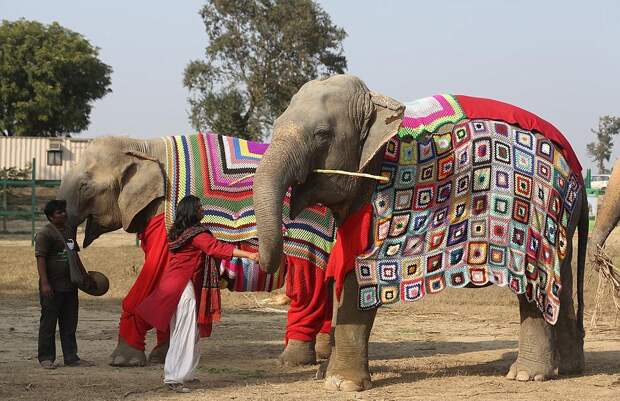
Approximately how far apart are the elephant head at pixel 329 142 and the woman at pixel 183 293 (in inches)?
25.8

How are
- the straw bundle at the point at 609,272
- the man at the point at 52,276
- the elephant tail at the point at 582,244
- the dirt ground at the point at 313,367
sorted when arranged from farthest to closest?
the elephant tail at the point at 582,244
the man at the point at 52,276
the straw bundle at the point at 609,272
the dirt ground at the point at 313,367

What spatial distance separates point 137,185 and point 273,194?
2.86 meters

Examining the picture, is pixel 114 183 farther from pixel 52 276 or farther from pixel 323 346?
pixel 323 346

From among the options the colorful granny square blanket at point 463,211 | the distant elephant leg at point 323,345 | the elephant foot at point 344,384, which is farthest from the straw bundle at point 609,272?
the distant elephant leg at point 323,345

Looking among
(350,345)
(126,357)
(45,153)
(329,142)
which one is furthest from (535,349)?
(45,153)

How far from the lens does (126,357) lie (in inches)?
368

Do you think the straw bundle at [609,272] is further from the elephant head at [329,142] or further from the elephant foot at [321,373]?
the elephant foot at [321,373]

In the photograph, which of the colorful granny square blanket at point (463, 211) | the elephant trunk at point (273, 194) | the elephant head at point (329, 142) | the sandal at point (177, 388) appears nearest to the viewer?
the elephant trunk at point (273, 194)

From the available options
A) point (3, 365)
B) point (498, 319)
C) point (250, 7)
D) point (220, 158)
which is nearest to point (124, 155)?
point (220, 158)

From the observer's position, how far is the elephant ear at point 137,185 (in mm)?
9867

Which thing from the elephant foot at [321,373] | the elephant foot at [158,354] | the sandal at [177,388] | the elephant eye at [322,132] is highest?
the elephant eye at [322,132]

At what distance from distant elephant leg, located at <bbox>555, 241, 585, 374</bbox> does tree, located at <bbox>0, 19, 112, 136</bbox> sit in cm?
4364

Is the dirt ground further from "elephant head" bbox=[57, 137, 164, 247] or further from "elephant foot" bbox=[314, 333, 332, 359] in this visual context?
"elephant head" bbox=[57, 137, 164, 247]

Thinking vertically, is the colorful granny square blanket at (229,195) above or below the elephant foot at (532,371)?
above
